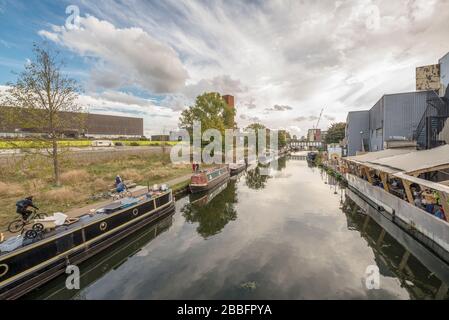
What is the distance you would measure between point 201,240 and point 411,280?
351 inches

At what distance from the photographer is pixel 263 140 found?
94.1 metres

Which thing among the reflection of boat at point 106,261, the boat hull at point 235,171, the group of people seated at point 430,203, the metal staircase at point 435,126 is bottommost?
the reflection of boat at point 106,261

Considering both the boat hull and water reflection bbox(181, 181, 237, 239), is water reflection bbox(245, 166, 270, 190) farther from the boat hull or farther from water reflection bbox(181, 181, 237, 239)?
water reflection bbox(181, 181, 237, 239)

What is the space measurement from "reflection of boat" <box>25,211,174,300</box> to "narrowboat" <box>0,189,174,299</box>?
0.26m

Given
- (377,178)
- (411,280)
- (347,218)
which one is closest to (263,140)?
(377,178)

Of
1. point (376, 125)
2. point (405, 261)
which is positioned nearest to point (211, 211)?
point (405, 261)

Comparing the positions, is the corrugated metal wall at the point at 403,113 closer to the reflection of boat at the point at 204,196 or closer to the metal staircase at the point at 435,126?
the metal staircase at the point at 435,126

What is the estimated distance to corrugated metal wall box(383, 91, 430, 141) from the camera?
29156mm

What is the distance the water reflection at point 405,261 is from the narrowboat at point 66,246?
39.5 ft

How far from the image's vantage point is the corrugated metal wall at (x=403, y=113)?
95.7 feet

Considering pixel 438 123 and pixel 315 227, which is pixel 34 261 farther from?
pixel 438 123

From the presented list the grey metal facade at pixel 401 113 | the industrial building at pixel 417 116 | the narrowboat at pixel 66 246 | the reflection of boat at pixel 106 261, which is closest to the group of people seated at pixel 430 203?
the industrial building at pixel 417 116

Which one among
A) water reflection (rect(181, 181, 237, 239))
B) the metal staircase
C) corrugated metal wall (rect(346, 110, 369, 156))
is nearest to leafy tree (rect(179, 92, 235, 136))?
water reflection (rect(181, 181, 237, 239))

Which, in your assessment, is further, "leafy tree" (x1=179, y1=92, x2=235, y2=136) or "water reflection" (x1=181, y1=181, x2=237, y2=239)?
"leafy tree" (x1=179, y1=92, x2=235, y2=136)
